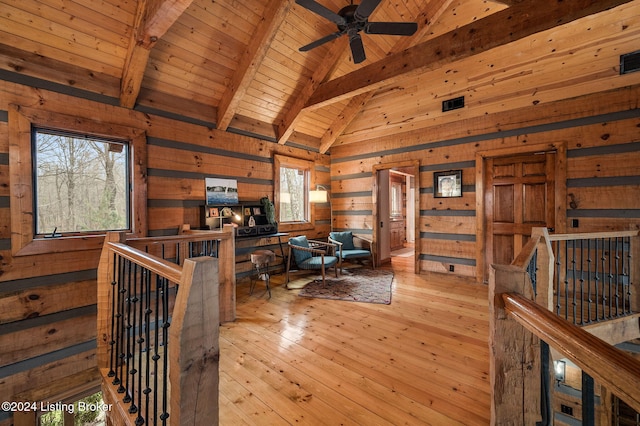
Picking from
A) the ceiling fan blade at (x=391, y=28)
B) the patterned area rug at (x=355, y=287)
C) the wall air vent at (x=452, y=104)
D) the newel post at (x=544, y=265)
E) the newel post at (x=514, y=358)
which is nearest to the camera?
the newel post at (x=514, y=358)

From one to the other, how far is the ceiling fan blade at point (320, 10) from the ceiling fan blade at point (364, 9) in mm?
158

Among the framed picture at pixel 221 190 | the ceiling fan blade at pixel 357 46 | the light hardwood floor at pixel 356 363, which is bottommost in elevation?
the light hardwood floor at pixel 356 363

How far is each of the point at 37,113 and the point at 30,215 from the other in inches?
42.9

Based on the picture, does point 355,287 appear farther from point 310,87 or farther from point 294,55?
point 294,55

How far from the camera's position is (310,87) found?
4.66 meters

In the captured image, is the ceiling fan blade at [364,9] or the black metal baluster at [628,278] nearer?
the ceiling fan blade at [364,9]

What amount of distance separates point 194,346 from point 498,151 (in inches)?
195

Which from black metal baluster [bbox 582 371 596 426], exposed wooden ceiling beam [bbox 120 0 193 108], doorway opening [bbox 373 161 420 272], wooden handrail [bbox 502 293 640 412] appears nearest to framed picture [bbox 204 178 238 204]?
exposed wooden ceiling beam [bbox 120 0 193 108]

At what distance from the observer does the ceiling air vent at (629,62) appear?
320cm

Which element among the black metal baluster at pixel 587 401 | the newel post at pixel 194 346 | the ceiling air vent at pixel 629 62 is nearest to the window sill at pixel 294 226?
the newel post at pixel 194 346

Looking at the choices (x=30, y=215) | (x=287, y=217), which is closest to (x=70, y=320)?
(x=30, y=215)

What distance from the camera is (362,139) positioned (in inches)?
237

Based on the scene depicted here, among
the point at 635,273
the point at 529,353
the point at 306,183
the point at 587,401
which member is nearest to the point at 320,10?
the point at 529,353

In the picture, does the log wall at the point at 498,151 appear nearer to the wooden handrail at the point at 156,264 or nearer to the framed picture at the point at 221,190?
the framed picture at the point at 221,190
